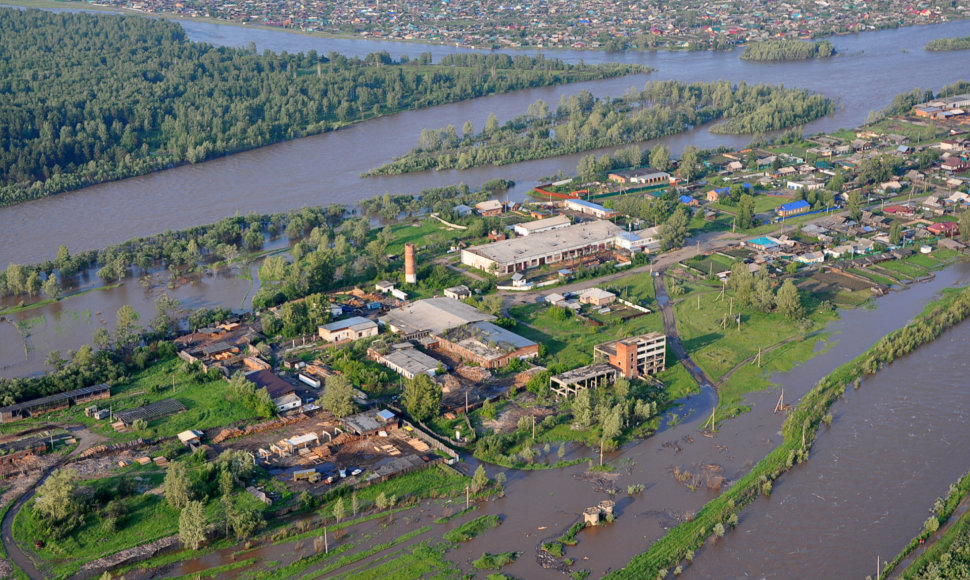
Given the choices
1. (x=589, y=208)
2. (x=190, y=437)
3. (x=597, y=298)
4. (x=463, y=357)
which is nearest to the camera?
(x=190, y=437)

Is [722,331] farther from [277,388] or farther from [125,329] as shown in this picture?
[125,329]

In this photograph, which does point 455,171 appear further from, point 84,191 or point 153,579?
point 153,579

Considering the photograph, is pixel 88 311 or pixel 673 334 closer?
pixel 673 334

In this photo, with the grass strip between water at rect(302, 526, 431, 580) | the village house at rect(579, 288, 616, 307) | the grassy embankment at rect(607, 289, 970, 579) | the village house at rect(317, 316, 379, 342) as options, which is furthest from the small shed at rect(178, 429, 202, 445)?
the village house at rect(579, 288, 616, 307)

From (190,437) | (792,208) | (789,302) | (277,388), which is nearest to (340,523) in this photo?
(190,437)

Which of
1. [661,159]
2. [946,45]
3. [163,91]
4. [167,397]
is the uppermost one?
A: [946,45]

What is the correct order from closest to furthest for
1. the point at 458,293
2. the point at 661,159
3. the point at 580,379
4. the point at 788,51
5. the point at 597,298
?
the point at 580,379 → the point at 597,298 → the point at 458,293 → the point at 661,159 → the point at 788,51

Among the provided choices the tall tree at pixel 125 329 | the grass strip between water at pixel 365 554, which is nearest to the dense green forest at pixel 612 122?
the tall tree at pixel 125 329
